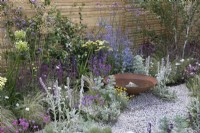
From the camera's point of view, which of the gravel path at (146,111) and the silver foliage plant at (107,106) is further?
the silver foliage plant at (107,106)

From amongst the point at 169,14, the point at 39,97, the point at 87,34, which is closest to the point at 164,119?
the point at 39,97

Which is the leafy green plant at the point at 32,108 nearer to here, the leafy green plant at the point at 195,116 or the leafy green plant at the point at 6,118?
the leafy green plant at the point at 6,118

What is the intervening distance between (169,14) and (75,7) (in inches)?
96.7

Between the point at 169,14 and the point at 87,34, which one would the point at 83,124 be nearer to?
the point at 87,34

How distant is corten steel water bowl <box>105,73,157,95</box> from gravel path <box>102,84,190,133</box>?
0.17 meters

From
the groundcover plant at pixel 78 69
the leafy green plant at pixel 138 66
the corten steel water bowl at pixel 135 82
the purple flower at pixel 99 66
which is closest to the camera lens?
the groundcover plant at pixel 78 69

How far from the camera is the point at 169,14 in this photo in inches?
354

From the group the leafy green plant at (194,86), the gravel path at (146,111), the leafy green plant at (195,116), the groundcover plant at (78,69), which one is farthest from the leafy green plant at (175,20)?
the leafy green plant at (195,116)

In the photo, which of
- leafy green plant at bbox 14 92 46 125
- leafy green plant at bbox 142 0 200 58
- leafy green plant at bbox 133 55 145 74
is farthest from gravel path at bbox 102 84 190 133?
leafy green plant at bbox 142 0 200 58

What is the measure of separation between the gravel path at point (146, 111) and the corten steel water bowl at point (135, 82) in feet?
0.55

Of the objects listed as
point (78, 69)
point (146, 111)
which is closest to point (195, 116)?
point (146, 111)

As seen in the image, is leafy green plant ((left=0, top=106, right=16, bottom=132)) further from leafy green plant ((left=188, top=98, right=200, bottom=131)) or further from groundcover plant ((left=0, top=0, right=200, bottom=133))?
leafy green plant ((left=188, top=98, right=200, bottom=131))

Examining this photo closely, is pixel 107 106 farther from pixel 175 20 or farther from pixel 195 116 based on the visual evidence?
pixel 175 20

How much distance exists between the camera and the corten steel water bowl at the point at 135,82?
6397mm
